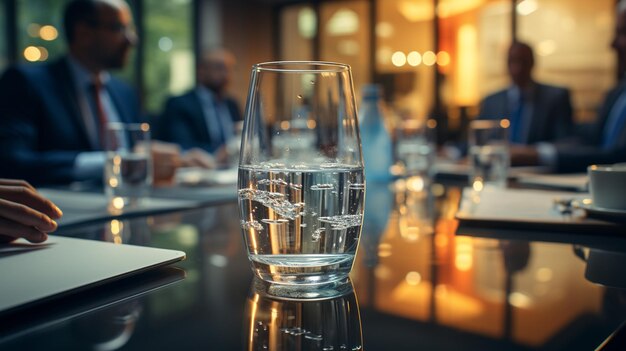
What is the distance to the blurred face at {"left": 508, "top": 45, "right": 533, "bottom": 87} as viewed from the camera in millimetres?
3400

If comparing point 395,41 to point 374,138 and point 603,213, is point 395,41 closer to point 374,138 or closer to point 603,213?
point 374,138

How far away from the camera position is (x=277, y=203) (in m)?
0.43

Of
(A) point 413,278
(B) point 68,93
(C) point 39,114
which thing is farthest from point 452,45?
(A) point 413,278

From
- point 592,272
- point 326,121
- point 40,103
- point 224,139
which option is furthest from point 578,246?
point 224,139

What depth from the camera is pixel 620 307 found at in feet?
1.23

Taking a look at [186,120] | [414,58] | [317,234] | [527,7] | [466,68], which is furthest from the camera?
[414,58]

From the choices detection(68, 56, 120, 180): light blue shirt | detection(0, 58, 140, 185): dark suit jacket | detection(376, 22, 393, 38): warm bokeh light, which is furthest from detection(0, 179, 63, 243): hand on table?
detection(376, 22, 393, 38): warm bokeh light

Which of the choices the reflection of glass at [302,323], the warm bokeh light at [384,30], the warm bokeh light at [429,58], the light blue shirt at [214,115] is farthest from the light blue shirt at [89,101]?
the warm bokeh light at [384,30]

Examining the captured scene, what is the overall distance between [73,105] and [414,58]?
5104mm

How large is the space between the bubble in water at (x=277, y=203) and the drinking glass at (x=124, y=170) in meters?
0.63

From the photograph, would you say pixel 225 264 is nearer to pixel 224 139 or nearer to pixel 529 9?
pixel 224 139

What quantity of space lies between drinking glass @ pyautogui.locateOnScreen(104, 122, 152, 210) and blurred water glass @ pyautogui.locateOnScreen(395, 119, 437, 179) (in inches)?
31.9

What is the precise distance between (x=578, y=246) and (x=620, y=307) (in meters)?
0.25

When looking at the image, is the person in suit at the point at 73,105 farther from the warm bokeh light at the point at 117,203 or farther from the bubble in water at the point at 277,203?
the bubble in water at the point at 277,203
